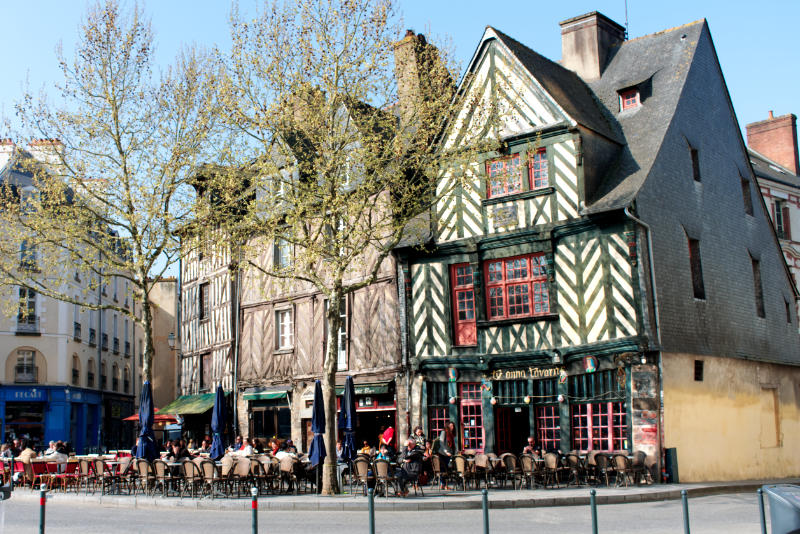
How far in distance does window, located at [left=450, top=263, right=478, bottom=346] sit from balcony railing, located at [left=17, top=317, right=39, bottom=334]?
20005 mm

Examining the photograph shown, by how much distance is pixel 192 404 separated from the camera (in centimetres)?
2756

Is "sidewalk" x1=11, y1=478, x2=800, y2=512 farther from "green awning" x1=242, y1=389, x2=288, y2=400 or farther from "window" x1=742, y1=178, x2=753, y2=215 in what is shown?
"window" x1=742, y1=178, x2=753, y2=215

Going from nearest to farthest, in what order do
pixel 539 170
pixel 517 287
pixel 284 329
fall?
pixel 539 170
pixel 517 287
pixel 284 329

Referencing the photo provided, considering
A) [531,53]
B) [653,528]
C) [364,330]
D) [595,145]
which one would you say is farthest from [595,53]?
[653,528]

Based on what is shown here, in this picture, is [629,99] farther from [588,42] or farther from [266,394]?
[266,394]

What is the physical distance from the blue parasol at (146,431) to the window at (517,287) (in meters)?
7.68

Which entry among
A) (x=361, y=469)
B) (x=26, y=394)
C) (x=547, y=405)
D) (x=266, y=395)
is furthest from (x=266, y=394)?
(x=26, y=394)

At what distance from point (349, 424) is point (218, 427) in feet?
10.8

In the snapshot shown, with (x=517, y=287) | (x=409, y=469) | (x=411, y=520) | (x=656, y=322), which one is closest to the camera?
(x=411, y=520)

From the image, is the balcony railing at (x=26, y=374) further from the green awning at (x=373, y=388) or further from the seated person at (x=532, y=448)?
the seated person at (x=532, y=448)

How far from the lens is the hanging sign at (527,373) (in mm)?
18875

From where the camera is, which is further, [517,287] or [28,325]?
[28,325]

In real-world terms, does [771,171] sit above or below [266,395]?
above

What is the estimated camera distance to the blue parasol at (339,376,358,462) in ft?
55.8
